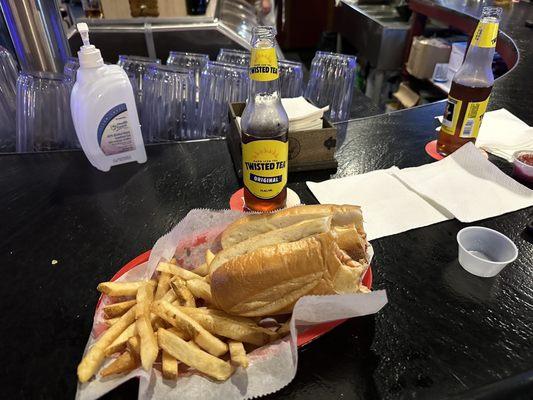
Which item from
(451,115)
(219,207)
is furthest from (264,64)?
(451,115)

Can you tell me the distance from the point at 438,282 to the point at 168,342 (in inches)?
27.9

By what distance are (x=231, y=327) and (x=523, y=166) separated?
1.24 metres

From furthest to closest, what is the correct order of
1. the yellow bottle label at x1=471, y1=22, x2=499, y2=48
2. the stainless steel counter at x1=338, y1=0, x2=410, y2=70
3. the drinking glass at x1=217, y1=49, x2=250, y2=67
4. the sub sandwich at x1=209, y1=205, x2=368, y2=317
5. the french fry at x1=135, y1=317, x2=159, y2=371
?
the stainless steel counter at x1=338, y1=0, x2=410, y2=70 < the drinking glass at x1=217, y1=49, x2=250, y2=67 < the yellow bottle label at x1=471, y1=22, x2=499, y2=48 < the sub sandwich at x1=209, y1=205, x2=368, y2=317 < the french fry at x1=135, y1=317, x2=159, y2=371

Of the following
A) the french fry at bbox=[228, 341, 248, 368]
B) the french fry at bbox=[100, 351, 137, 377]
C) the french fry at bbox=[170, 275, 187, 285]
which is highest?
the french fry at bbox=[170, 275, 187, 285]

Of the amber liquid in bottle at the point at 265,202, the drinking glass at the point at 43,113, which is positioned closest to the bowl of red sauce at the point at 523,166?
the amber liquid in bottle at the point at 265,202

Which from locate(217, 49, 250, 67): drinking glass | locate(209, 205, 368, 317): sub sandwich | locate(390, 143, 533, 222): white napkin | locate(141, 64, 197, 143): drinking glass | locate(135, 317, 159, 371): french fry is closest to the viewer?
locate(135, 317, 159, 371): french fry

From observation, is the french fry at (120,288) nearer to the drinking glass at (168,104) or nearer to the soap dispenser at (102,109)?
the soap dispenser at (102,109)

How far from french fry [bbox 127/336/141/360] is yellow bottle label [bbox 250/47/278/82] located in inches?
28.2

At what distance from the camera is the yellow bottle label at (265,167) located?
1.14 metres

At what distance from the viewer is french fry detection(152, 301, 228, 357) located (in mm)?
794

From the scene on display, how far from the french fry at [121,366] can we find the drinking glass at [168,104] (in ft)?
4.14

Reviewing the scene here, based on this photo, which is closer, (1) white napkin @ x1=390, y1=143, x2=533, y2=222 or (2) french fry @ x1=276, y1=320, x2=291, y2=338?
(2) french fry @ x1=276, y1=320, x2=291, y2=338

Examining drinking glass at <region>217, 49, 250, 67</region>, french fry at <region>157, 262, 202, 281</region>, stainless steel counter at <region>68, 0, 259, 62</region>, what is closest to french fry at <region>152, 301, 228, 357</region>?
french fry at <region>157, 262, 202, 281</region>

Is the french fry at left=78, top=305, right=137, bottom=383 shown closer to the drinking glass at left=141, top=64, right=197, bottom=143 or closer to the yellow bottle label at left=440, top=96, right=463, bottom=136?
the drinking glass at left=141, top=64, right=197, bottom=143
